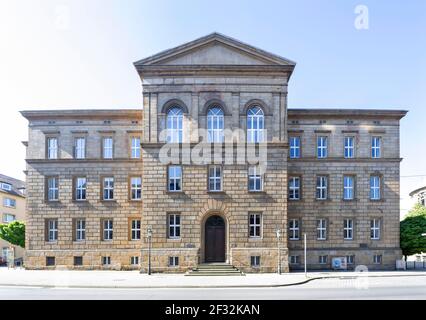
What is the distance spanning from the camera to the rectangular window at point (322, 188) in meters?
36.6

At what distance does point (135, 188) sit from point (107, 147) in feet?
14.8

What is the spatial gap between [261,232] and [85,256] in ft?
50.5

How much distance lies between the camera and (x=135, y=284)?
2508 centimetres

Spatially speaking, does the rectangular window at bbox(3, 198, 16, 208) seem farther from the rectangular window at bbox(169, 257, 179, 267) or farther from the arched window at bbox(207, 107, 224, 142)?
the arched window at bbox(207, 107, 224, 142)

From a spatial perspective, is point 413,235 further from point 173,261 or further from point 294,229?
point 173,261

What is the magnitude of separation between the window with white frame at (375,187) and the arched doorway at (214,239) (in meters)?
14.2

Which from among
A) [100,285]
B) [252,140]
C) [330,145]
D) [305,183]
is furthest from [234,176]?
[100,285]

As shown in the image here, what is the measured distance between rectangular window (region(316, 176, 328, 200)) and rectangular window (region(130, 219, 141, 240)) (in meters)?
16.2

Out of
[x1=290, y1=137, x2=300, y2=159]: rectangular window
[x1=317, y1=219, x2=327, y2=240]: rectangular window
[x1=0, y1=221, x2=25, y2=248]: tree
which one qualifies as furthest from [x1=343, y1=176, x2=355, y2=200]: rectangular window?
[x1=0, y1=221, x2=25, y2=248]: tree

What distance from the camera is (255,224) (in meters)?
32.9

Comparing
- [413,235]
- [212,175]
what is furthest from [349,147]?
[212,175]

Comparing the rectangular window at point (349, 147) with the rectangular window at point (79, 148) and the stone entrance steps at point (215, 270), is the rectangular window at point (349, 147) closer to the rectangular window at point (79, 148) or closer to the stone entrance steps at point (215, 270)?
the stone entrance steps at point (215, 270)

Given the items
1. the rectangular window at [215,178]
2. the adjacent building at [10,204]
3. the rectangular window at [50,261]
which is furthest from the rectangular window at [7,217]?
the rectangular window at [215,178]
